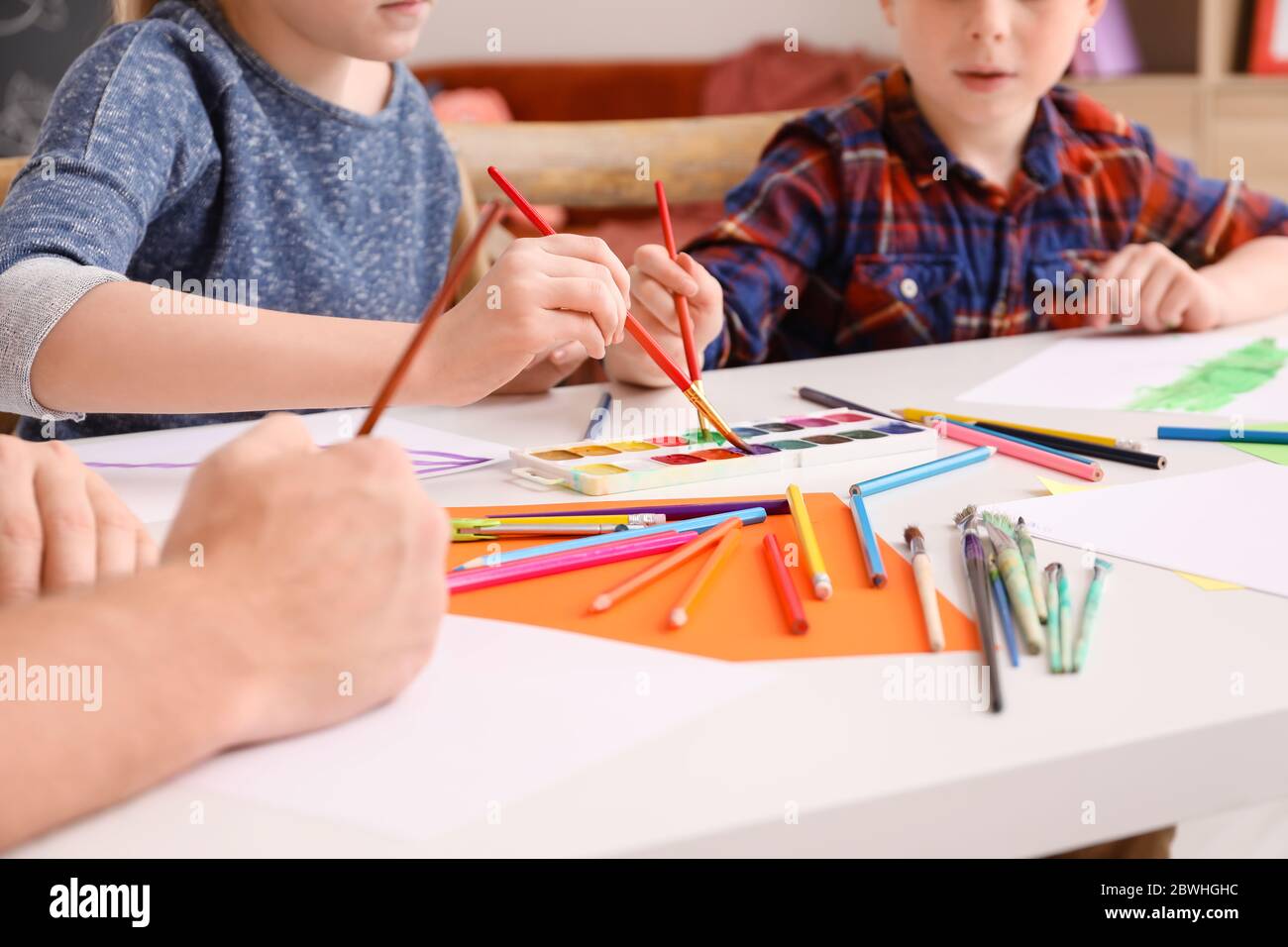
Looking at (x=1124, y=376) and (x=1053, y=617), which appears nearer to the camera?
(x=1053, y=617)

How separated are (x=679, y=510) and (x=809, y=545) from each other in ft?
0.27

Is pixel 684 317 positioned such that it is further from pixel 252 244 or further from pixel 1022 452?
pixel 252 244

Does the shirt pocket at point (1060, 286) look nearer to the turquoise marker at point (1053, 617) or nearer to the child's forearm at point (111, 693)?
the turquoise marker at point (1053, 617)

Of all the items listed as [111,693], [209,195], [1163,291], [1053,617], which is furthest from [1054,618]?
[209,195]

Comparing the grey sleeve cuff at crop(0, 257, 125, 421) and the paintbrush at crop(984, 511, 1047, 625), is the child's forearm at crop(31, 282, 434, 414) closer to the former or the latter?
the grey sleeve cuff at crop(0, 257, 125, 421)

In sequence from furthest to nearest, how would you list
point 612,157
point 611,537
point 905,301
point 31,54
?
point 31,54 → point 612,157 → point 905,301 → point 611,537

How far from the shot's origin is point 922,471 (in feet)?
2.31

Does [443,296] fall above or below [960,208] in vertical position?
above

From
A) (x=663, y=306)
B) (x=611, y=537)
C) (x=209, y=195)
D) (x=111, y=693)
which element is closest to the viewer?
(x=111, y=693)

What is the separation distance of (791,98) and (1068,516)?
2.75 metres

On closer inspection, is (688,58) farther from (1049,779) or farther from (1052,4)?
(1049,779)

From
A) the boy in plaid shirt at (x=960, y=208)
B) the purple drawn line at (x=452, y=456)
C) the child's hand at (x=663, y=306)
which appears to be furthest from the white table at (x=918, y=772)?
the boy in plaid shirt at (x=960, y=208)

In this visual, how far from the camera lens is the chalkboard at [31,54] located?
2.78m

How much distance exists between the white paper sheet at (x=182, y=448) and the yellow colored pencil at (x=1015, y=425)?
27 cm
